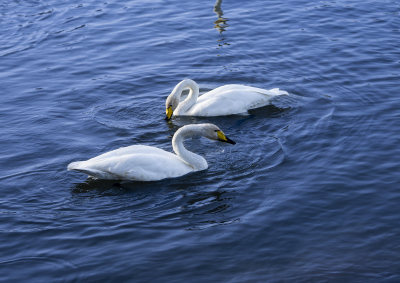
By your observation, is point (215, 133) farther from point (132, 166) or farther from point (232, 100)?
point (232, 100)

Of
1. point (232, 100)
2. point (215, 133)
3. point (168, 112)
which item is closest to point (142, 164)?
point (215, 133)

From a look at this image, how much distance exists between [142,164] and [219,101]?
3.44 metres

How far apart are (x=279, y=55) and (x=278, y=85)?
198cm

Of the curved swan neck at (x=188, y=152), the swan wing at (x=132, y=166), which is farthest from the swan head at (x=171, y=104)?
the swan wing at (x=132, y=166)

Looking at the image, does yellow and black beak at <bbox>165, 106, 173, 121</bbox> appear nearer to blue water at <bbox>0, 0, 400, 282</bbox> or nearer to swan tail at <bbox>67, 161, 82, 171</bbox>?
blue water at <bbox>0, 0, 400, 282</bbox>

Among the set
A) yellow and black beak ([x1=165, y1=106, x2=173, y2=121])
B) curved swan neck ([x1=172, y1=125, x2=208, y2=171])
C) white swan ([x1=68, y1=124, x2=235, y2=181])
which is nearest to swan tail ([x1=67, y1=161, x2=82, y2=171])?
white swan ([x1=68, y1=124, x2=235, y2=181])

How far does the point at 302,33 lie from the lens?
61.6ft

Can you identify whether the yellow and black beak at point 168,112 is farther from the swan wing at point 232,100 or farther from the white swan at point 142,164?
the white swan at point 142,164

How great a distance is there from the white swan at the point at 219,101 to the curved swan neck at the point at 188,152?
2284mm

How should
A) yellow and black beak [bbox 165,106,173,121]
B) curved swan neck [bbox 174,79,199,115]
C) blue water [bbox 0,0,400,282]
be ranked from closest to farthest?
blue water [bbox 0,0,400,282], yellow and black beak [bbox 165,106,173,121], curved swan neck [bbox 174,79,199,115]

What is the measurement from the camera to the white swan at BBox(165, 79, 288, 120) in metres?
14.0

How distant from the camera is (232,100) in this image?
14016mm

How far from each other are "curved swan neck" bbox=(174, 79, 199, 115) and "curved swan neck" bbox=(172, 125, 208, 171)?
105 inches

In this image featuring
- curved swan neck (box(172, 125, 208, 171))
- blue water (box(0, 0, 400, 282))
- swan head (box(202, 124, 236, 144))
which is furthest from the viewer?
swan head (box(202, 124, 236, 144))
